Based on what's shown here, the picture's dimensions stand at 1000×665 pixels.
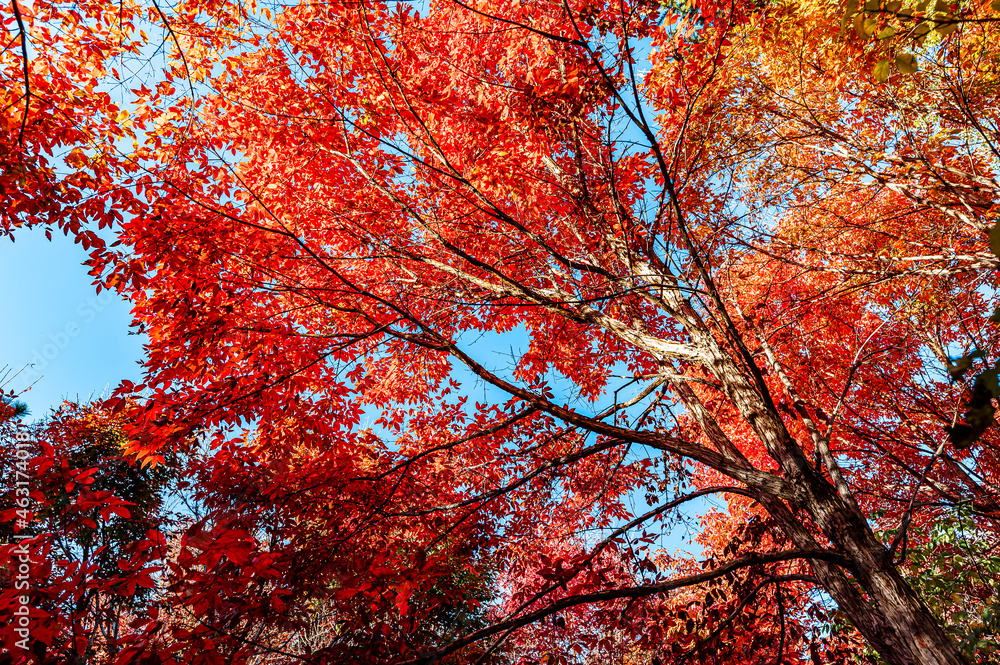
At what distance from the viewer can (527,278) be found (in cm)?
591

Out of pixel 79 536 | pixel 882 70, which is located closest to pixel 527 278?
pixel 882 70

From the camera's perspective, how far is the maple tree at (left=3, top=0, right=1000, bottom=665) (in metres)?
3.53

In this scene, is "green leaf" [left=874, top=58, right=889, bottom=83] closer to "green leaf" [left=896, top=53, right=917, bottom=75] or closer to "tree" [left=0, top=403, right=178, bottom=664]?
"green leaf" [left=896, top=53, right=917, bottom=75]

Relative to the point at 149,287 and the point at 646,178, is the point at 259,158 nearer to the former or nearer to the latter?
the point at 149,287

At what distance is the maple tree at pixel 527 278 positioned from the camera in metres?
3.53

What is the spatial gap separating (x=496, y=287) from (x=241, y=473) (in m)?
3.61

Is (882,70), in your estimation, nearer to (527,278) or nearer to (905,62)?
(905,62)

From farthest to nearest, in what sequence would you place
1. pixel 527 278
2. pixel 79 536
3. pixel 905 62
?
pixel 79 536, pixel 527 278, pixel 905 62

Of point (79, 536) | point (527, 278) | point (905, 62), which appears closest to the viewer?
point (905, 62)

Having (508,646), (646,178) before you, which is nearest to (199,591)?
(508,646)

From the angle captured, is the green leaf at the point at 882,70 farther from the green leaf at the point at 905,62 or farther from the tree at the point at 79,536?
the tree at the point at 79,536

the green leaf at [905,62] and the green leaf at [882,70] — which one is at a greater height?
the green leaf at [882,70]

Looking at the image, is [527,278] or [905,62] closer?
[905,62]

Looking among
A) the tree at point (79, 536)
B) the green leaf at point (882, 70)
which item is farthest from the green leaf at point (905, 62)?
the tree at point (79, 536)
